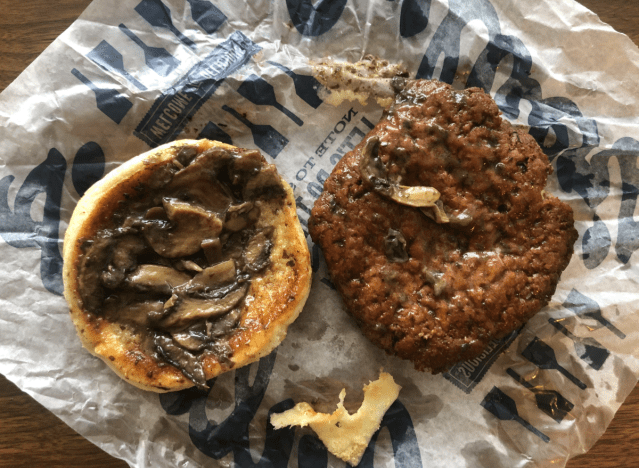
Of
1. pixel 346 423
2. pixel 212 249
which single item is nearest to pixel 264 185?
pixel 212 249

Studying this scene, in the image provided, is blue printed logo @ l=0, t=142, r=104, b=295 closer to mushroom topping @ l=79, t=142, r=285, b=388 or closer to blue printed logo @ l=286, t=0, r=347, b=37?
mushroom topping @ l=79, t=142, r=285, b=388

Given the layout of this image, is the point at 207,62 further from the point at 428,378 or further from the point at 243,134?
the point at 428,378

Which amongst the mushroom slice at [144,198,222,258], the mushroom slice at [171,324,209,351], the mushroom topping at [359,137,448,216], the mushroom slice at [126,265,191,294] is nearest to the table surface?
the mushroom slice at [171,324,209,351]

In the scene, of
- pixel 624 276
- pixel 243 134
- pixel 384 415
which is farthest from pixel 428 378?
pixel 243 134

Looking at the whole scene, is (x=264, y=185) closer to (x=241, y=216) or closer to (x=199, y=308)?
(x=241, y=216)

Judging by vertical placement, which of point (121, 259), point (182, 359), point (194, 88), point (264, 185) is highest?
point (194, 88)

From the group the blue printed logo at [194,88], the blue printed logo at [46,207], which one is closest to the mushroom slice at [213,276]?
the blue printed logo at [46,207]
